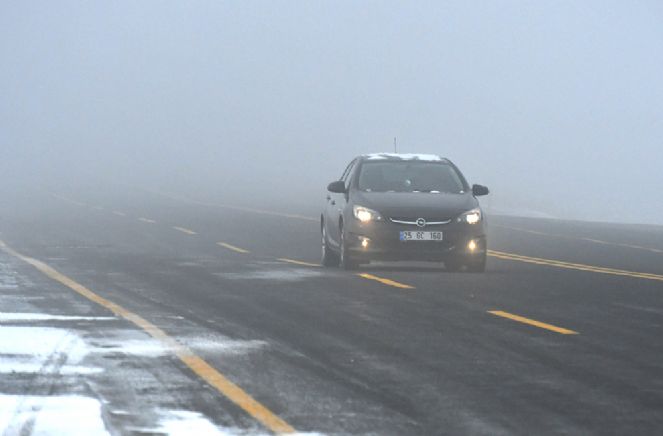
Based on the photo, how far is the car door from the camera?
22.5 metres

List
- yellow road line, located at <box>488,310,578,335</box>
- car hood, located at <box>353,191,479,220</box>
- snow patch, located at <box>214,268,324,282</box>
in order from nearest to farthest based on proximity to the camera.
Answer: yellow road line, located at <box>488,310,578,335</box> → snow patch, located at <box>214,268,324,282</box> → car hood, located at <box>353,191,479,220</box>

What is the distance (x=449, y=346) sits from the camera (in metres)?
13.0

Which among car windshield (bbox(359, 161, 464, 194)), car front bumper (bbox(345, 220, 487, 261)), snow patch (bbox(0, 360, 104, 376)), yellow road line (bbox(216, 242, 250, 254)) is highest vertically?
car windshield (bbox(359, 161, 464, 194))

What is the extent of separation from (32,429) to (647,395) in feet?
12.3

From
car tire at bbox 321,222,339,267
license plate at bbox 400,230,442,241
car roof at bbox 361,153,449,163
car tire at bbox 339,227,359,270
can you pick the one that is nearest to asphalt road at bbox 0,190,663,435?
car tire at bbox 339,227,359,270

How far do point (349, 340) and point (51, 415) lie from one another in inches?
170

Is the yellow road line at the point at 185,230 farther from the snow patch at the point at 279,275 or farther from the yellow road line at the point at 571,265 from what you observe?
the snow patch at the point at 279,275

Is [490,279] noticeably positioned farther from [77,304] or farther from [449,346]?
[449,346]

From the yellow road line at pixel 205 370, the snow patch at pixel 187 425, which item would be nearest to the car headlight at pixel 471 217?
the yellow road line at pixel 205 370

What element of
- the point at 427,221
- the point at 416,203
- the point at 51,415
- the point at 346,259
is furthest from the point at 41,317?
the point at 416,203

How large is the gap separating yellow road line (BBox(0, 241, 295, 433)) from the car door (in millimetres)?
4878

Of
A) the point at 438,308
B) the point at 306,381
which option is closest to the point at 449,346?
the point at 306,381

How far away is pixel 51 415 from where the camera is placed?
9438 millimetres

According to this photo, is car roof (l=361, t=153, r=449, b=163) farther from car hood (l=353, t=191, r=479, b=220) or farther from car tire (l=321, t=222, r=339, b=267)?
car tire (l=321, t=222, r=339, b=267)
